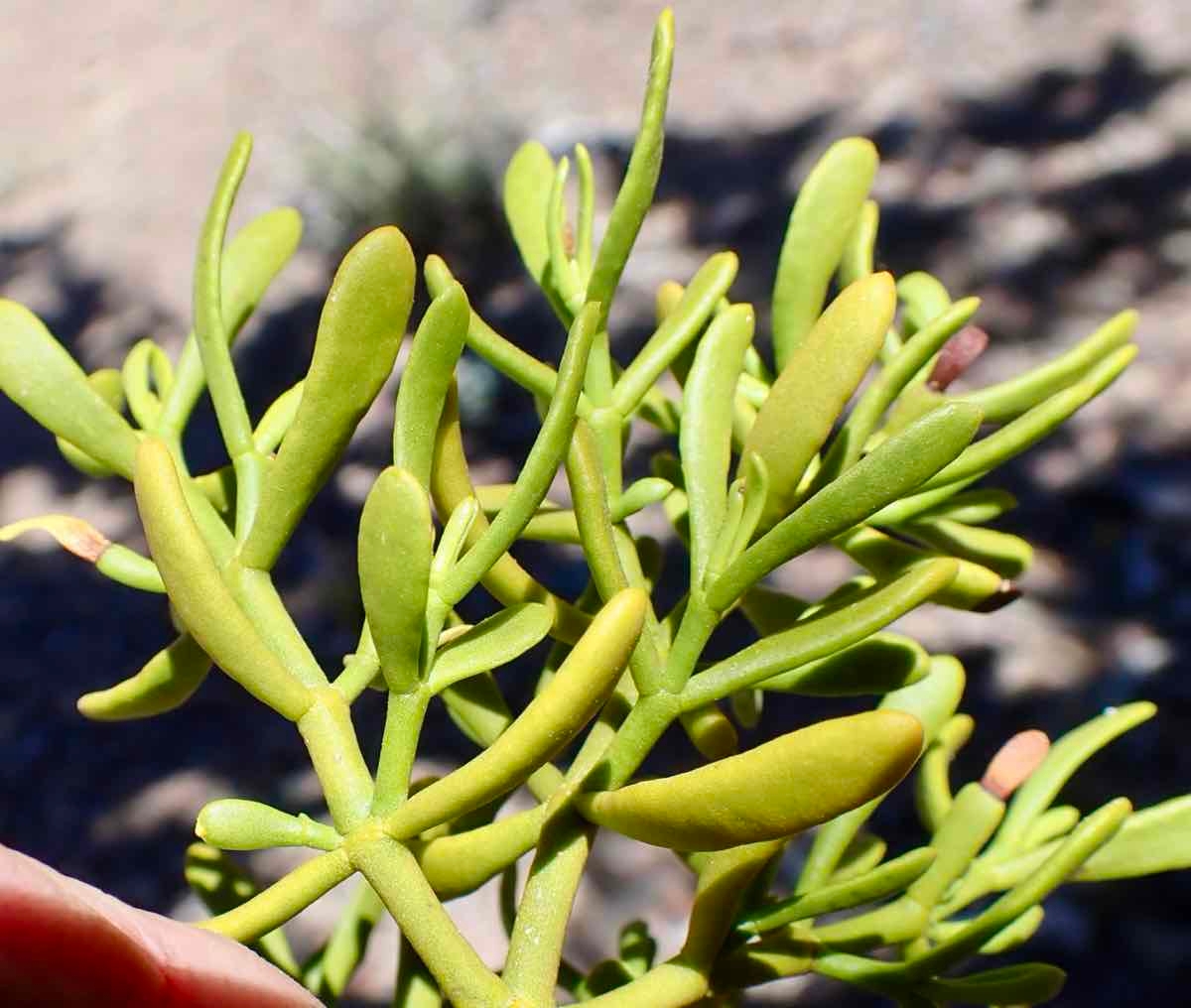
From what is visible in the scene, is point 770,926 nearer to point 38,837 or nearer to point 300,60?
point 38,837

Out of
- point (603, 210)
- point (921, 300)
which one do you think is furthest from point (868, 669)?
point (603, 210)

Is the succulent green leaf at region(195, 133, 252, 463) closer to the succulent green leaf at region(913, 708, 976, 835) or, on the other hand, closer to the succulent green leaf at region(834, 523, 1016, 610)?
the succulent green leaf at region(834, 523, 1016, 610)

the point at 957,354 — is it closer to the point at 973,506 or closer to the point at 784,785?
the point at 973,506

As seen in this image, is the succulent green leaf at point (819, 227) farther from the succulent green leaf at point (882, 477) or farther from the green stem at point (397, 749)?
the green stem at point (397, 749)

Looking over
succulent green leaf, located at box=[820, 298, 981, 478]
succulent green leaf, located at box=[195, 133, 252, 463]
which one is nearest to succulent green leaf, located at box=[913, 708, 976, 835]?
succulent green leaf, located at box=[820, 298, 981, 478]

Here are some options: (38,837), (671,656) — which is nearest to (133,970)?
(671,656)

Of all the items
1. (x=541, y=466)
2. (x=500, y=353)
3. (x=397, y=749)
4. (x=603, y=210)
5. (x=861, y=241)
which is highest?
(x=603, y=210)

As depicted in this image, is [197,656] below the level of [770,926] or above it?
above
